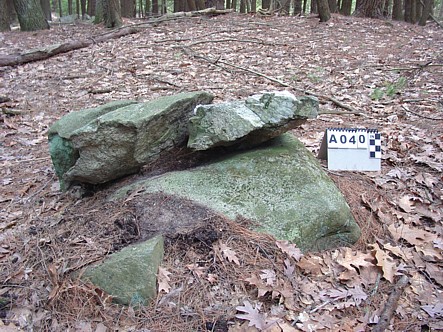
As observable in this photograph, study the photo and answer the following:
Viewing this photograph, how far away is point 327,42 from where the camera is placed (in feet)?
29.6

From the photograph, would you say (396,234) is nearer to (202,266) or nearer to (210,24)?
(202,266)

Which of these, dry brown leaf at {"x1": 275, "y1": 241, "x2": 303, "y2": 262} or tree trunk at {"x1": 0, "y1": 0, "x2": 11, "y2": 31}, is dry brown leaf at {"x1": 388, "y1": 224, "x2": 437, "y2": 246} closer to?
dry brown leaf at {"x1": 275, "y1": 241, "x2": 303, "y2": 262}

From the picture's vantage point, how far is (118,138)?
10.9 feet

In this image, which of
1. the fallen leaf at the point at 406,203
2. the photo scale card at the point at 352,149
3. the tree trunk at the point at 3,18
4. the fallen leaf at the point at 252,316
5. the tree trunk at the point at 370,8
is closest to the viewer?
the fallen leaf at the point at 252,316

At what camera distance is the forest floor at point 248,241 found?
2.54 metres

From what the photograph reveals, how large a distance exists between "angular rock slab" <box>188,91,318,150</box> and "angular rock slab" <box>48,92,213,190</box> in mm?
281

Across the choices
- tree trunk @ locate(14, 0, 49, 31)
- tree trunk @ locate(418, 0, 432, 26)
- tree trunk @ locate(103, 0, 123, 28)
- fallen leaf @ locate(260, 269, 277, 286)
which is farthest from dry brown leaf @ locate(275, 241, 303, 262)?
tree trunk @ locate(418, 0, 432, 26)

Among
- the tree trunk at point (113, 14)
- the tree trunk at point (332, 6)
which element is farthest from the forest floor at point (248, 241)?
the tree trunk at point (332, 6)

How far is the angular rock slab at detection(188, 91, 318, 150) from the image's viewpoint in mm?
3270

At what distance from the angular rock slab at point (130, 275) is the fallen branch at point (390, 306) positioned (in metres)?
1.46

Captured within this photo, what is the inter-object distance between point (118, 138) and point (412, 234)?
259 cm

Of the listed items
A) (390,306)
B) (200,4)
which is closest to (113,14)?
(200,4)

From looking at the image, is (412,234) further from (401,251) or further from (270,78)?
(270,78)

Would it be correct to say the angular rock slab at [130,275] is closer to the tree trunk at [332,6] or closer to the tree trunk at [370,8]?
the tree trunk at [370,8]
